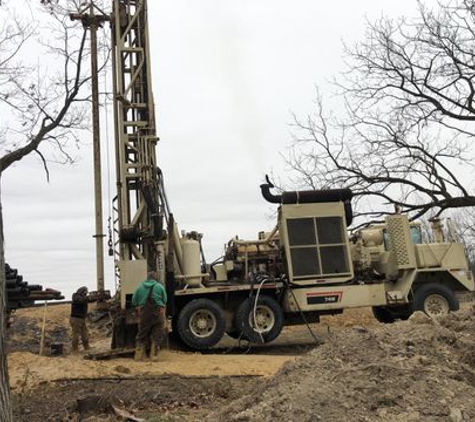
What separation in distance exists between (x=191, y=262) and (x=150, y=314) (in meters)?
2.33

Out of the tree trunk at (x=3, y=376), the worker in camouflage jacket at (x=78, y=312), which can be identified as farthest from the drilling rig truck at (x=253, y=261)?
the tree trunk at (x=3, y=376)

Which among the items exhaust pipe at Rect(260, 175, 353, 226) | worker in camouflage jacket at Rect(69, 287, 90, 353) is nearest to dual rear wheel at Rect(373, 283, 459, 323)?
exhaust pipe at Rect(260, 175, 353, 226)

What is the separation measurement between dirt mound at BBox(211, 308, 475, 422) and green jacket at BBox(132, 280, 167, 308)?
15.1 feet

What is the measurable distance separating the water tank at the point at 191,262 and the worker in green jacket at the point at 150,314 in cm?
193

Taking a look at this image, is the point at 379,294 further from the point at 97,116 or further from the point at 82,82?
the point at 82,82

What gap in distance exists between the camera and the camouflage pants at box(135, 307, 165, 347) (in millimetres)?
12406

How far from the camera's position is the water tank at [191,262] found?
47.1 feet

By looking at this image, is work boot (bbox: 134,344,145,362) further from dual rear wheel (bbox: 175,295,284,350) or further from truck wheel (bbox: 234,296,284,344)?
truck wheel (bbox: 234,296,284,344)

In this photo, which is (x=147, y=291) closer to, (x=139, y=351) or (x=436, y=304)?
(x=139, y=351)

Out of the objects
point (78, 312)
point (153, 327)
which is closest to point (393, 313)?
point (153, 327)

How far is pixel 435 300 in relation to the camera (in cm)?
1534

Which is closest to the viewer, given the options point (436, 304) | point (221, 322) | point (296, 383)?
point (296, 383)

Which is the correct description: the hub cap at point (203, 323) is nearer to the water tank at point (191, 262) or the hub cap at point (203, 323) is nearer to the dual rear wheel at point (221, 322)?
the dual rear wheel at point (221, 322)

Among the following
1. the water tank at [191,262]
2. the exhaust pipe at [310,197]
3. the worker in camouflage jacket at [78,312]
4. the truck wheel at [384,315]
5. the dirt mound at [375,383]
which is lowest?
the dirt mound at [375,383]
